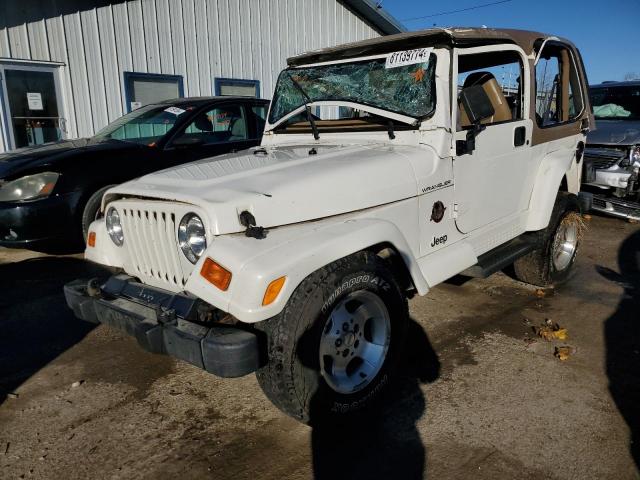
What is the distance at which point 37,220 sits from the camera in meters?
5.05

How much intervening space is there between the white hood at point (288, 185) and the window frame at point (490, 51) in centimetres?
40

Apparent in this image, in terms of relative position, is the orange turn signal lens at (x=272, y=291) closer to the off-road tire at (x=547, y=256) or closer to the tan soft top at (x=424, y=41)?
the tan soft top at (x=424, y=41)

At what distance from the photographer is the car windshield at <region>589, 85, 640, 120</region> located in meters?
8.17

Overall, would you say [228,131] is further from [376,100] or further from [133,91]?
[133,91]

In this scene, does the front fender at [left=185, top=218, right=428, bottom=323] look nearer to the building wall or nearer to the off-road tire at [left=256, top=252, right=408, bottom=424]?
the off-road tire at [left=256, top=252, right=408, bottom=424]

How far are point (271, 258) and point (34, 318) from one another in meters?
3.05

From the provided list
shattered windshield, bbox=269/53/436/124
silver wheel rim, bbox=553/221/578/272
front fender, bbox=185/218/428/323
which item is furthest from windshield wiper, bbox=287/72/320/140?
silver wheel rim, bbox=553/221/578/272

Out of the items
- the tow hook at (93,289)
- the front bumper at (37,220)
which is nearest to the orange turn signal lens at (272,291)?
the tow hook at (93,289)

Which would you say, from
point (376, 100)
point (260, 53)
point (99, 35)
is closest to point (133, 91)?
point (99, 35)

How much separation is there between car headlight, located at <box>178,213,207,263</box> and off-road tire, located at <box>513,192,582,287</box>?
10.4ft

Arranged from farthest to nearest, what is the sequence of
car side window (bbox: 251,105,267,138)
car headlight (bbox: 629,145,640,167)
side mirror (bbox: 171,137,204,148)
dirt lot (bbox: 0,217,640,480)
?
1. car headlight (bbox: 629,145,640,167)
2. car side window (bbox: 251,105,267,138)
3. side mirror (bbox: 171,137,204,148)
4. dirt lot (bbox: 0,217,640,480)

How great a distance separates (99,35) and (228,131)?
450 cm

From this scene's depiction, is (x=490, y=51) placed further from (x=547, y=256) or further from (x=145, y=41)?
(x=145, y=41)

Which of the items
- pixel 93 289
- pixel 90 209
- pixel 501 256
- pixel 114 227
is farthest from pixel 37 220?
pixel 501 256
